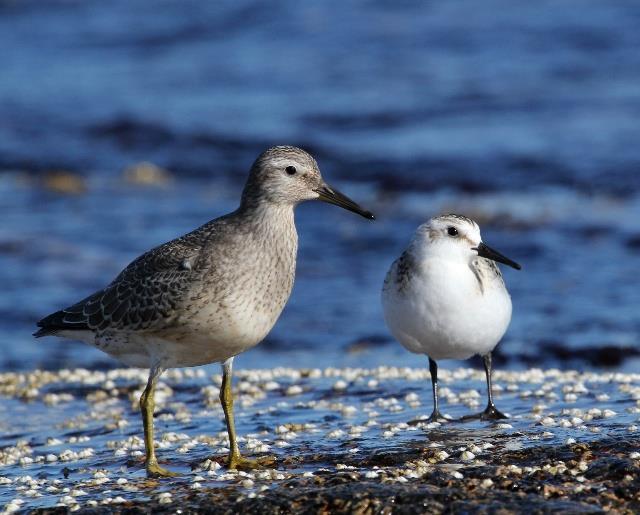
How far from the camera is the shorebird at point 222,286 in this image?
711cm

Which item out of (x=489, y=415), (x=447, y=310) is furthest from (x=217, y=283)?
(x=489, y=415)

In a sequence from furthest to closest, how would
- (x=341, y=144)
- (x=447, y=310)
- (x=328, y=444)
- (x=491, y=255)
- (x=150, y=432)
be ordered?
(x=341, y=144) → (x=491, y=255) → (x=447, y=310) → (x=328, y=444) → (x=150, y=432)

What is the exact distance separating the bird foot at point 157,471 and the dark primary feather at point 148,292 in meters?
0.87

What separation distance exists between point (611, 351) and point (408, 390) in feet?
12.9

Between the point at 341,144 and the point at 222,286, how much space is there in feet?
52.6

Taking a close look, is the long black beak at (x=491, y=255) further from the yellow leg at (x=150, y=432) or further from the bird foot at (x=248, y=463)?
the yellow leg at (x=150, y=432)

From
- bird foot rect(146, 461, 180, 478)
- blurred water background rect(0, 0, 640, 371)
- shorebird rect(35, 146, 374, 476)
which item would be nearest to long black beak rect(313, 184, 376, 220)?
shorebird rect(35, 146, 374, 476)

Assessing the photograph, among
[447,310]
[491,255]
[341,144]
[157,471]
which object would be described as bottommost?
[157,471]

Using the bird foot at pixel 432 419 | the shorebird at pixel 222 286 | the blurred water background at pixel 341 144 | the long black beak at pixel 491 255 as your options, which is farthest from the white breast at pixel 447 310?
the blurred water background at pixel 341 144

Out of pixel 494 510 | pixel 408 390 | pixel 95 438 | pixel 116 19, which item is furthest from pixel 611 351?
pixel 116 19

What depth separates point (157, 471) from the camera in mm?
7012

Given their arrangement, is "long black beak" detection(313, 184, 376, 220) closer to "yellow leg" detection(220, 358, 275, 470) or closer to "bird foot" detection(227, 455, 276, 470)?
"yellow leg" detection(220, 358, 275, 470)

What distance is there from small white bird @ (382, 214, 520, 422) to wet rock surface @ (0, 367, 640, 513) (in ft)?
Result: 1.77

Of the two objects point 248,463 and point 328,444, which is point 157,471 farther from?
point 328,444
